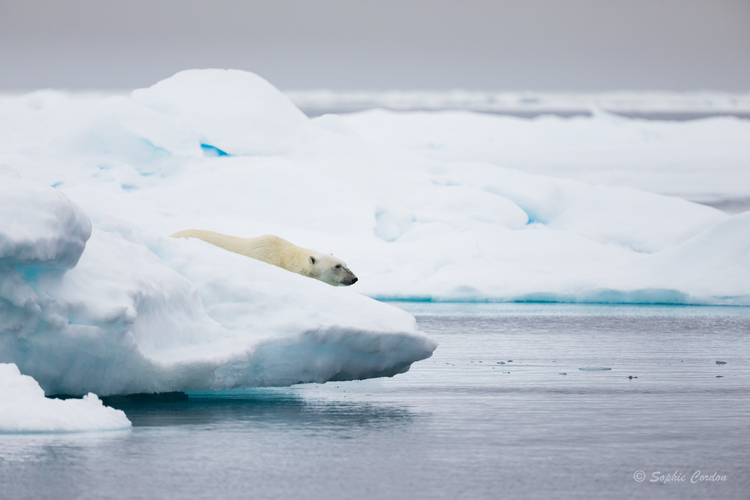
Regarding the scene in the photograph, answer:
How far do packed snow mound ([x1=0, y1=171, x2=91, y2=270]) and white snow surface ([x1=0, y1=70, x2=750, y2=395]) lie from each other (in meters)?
0.01

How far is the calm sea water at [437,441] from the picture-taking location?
5.19 meters

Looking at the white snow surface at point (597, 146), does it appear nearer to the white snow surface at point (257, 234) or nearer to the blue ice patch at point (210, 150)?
the white snow surface at point (257, 234)

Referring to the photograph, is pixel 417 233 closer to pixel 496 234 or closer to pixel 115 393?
pixel 496 234

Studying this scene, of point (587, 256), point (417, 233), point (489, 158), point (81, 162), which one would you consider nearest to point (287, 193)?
point (417, 233)

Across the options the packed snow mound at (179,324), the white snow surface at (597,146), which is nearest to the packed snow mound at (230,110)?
the white snow surface at (597,146)

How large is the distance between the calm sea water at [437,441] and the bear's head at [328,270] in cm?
148

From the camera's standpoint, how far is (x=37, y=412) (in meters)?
6.27

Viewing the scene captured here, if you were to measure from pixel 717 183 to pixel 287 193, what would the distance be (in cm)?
2148

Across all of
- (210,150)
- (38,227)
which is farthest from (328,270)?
(210,150)

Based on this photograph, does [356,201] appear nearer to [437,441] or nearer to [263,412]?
[263,412]

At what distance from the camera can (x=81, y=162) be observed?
22578 mm

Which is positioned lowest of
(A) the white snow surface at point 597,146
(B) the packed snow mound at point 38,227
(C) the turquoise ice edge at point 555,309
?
(B) the packed snow mound at point 38,227

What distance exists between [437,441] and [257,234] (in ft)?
47.0

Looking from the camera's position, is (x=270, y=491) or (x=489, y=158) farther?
(x=489, y=158)
